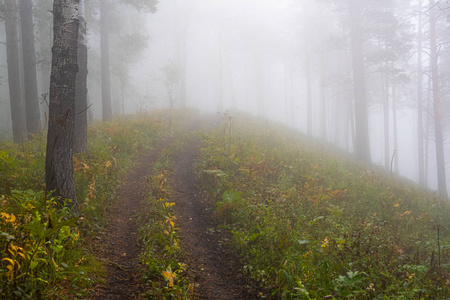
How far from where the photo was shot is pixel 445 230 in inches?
298

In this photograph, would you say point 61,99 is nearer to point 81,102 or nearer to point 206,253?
point 81,102

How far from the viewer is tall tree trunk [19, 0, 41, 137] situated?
1148 centimetres

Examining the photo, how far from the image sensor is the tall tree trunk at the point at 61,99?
5.06 meters

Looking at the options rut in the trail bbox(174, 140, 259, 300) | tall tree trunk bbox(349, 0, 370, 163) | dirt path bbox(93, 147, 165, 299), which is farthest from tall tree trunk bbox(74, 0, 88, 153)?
tall tree trunk bbox(349, 0, 370, 163)

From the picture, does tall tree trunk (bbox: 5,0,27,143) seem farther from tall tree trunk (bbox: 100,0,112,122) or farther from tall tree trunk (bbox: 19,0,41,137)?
tall tree trunk (bbox: 100,0,112,122)

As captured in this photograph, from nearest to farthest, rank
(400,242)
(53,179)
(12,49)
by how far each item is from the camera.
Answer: (53,179) → (400,242) → (12,49)

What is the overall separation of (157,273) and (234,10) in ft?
124

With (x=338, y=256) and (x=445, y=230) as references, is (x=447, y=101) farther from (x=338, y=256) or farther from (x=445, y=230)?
(x=338, y=256)

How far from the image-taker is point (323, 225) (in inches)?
231

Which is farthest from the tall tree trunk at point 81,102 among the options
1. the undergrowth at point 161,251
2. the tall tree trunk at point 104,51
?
the tall tree trunk at point 104,51

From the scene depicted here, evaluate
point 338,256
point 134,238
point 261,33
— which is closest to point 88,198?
point 134,238

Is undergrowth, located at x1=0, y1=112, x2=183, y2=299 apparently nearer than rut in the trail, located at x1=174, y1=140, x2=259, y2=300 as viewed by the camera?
Yes

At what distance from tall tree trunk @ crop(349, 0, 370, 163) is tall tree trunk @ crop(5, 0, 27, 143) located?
17.9 metres

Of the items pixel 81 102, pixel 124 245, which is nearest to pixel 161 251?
pixel 124 245
